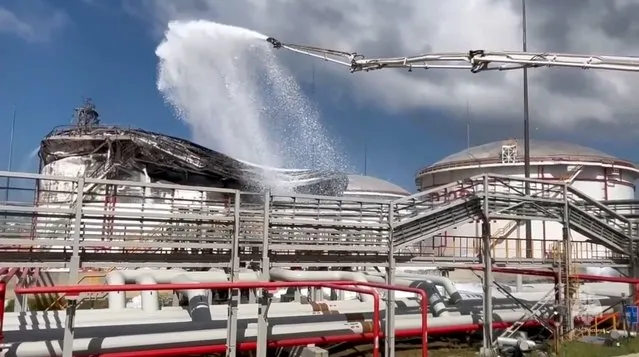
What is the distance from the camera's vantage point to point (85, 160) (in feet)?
98.2

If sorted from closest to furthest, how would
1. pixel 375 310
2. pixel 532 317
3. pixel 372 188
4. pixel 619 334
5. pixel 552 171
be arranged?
pixel 375 310 < pixel 619 334 < pixel 532 317 < pixel 552 171 < pixel 372 188

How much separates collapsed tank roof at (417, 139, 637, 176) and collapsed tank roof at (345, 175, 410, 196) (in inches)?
202

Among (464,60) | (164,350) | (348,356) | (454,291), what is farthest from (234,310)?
(464,60)

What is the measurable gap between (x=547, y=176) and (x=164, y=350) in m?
32.7

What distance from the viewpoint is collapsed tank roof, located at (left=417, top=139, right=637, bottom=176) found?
129 ft

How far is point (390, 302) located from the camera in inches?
575

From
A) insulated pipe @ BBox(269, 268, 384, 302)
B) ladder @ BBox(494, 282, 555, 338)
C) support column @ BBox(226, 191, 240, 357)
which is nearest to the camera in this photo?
support column @ BBox(226, 191, 240, 357)

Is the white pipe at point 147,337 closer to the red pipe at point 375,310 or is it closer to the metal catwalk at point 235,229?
the metal catwalk at point 235,229

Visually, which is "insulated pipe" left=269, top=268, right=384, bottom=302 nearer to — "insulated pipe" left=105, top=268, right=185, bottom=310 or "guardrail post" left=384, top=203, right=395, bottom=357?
"guardrail post" left=384, top=203, right=395, bottom=357

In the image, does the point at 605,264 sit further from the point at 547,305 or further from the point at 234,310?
the point at 234,310

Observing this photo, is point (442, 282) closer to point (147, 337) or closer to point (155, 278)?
point (155, 278)

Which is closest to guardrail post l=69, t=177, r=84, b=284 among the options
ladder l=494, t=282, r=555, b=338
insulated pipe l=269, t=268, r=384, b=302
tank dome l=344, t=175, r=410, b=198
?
insulated pipe l=269, t=268, r=384, b=302

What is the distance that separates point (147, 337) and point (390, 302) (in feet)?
18.9

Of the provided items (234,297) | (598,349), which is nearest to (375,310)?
(234,297)
